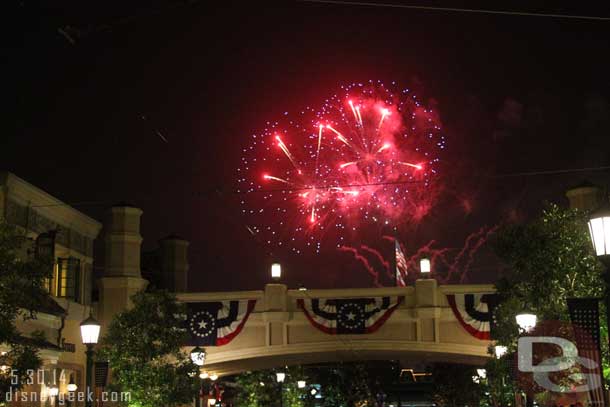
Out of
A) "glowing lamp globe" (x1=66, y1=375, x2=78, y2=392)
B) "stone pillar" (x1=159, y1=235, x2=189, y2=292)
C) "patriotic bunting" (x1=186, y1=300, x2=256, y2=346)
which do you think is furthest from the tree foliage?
"glowing lamp globe" (x1=66, y1=375, x2=78, y2=392)

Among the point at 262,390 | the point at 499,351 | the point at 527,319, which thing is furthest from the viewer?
the point at 262,390

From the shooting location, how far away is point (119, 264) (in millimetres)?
34688

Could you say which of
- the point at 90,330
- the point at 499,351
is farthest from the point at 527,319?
the point at 90,330

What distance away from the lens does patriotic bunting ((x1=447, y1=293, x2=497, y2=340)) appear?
33406 mm

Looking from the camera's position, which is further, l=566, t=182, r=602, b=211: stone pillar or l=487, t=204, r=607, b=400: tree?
l=566, t=182, r=602, b=211: stone pillar

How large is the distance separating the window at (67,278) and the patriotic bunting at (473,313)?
13.7m

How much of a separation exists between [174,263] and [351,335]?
1102cm

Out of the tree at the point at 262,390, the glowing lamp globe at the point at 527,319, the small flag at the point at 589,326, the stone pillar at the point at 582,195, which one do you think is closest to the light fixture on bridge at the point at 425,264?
the stone pillar at the point at 582,195

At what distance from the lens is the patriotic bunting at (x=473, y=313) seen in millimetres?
33406

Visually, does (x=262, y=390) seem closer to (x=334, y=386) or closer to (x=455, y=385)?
(x=334, y=386)

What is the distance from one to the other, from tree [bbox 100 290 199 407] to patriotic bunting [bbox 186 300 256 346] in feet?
22.4

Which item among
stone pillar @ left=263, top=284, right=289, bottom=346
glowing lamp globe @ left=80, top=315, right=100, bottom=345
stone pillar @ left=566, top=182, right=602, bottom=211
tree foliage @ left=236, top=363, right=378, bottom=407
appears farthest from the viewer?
tree foliage @ left=236, top=363, right=378, bottom=407

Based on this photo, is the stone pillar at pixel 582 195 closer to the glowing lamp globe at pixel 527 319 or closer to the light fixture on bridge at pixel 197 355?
the glowing lamp globe at pixel 527 319

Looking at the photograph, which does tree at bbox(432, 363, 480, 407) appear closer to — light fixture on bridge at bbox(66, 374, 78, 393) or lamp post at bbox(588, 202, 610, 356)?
light fixture on bridge at bbox(66, 374, 78, 393)
